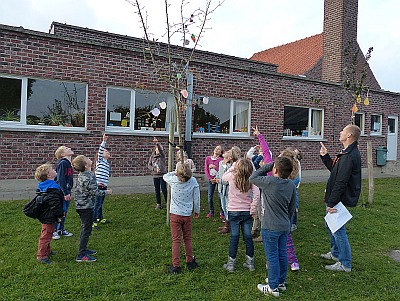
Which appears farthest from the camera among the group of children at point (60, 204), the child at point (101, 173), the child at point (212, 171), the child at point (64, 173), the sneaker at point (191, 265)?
the child at point (212, 171)

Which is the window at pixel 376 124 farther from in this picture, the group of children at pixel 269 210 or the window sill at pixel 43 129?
the group of children at pixel 269 210

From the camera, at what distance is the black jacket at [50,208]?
191 inches

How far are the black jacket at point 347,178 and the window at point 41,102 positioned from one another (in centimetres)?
726

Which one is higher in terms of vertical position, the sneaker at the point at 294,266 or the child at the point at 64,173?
the child at the point at 64,173

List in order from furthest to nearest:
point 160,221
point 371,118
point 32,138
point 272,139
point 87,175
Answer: point 371,118
point 272,139
point 32,138
point 160,221
point 87,175

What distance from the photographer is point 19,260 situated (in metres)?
4.87

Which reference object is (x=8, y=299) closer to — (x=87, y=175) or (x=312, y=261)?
(x=87, y=175)

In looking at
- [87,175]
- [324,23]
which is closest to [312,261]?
[87,175]

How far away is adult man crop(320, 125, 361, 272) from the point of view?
4793mm

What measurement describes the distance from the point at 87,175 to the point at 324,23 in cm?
1691

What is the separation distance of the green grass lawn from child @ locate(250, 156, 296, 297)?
21 cm

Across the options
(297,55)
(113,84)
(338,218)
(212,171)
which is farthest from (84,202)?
(297,55)

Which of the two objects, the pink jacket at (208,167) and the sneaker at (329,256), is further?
the pink jacket at (208,167)

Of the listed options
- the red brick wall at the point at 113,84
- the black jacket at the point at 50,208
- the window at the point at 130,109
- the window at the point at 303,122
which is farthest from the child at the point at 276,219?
the window at the point at 303,122
